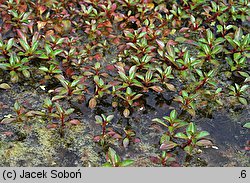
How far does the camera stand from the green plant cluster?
389 centimetres

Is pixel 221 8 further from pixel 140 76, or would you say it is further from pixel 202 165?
pixel 202 165

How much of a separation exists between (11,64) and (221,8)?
2.45 metres

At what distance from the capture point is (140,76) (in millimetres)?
4137

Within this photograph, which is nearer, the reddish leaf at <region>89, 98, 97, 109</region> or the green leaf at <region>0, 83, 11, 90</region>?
the reddish leaf at <region>89, 98, 97, 109</region>

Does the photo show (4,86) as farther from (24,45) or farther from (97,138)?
(97,138)

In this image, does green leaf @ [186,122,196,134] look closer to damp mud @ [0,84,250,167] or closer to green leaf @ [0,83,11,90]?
damp mud @ [0,84,250,167]

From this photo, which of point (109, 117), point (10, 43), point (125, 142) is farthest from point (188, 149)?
point (10, 43)

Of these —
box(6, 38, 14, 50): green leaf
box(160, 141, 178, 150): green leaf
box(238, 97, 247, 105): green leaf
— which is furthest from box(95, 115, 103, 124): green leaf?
box(238, 97, 247, 105): green leaf

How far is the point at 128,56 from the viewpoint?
177 inches

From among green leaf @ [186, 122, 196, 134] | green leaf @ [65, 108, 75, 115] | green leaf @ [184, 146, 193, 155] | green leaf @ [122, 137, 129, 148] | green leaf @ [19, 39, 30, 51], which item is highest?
green leaf @ [19, 39, 30, 51]

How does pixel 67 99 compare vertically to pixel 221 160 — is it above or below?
above

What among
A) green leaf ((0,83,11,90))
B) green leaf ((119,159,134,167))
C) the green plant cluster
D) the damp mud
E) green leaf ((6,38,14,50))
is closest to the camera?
green leaf ((119,159,134,167))
